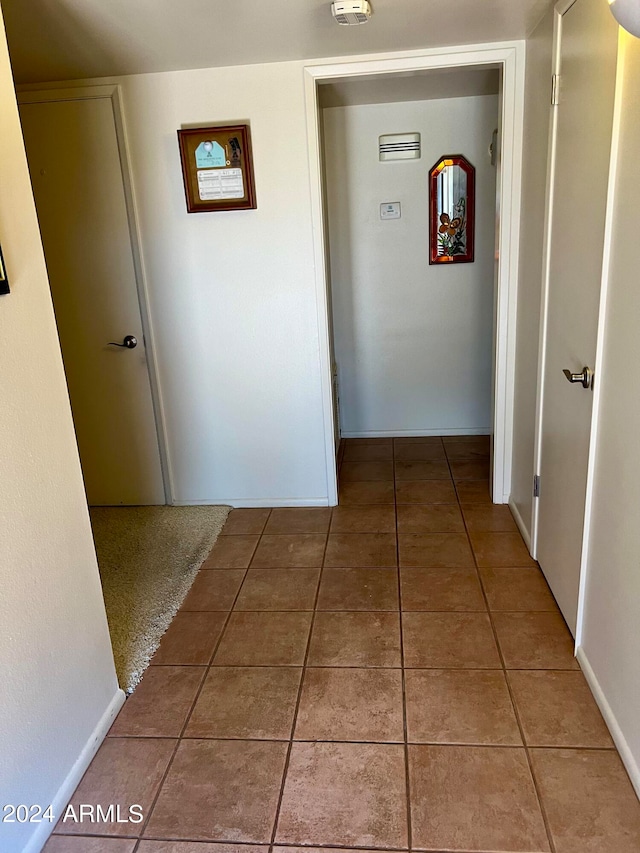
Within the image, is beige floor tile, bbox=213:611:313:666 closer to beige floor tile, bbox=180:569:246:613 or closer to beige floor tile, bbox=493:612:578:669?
beige floor tile, bbox=180:569:246:613

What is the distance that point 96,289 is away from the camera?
2.93 m

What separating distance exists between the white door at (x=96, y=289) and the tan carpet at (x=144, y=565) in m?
0.20

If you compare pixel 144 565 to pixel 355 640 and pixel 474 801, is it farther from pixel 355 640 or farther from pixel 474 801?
pixel 474 801

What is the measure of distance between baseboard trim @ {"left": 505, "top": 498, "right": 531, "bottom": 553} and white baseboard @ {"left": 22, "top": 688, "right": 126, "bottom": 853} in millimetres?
1686

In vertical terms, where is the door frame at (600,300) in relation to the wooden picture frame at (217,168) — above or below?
below

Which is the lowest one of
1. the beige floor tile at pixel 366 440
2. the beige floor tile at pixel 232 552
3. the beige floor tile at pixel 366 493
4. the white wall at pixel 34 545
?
the beige floor tile at pixel 232 552

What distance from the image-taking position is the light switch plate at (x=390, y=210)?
371cm

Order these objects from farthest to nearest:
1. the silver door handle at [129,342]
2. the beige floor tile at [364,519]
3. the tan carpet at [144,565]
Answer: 1. the silver door handle at [129,342]
2. the beige floor tile at [364,519]
3. the tan carpet at [144,565]

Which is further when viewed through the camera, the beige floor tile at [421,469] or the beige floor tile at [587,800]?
the beige floor tile at [421,469]

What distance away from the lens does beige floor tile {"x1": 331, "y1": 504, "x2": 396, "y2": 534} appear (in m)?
2.85

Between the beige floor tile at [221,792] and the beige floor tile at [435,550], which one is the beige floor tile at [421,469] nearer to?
the beige floor tile at [435,550]

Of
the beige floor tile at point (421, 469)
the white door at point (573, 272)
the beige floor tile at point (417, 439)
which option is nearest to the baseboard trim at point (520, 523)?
the white door at point (573, 272)

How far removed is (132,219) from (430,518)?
199cm

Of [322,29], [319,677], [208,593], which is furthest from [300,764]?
[322,29]
